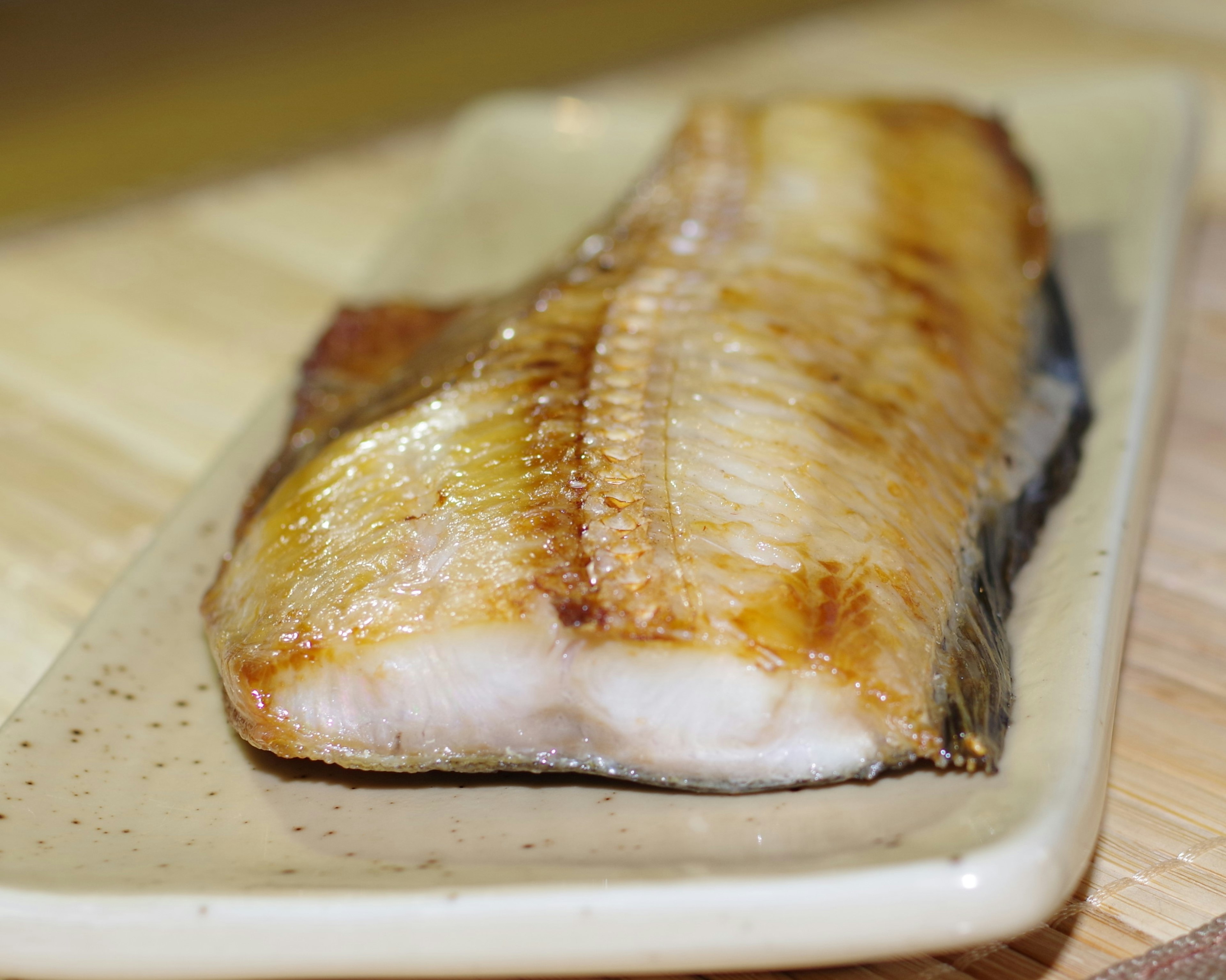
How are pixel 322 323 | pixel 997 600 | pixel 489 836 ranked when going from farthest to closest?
pixel 322 323
pixel 997 600
pixel 489 836

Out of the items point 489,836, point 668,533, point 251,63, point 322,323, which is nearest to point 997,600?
point 668,533

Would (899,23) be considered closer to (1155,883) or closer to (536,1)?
(536,1)

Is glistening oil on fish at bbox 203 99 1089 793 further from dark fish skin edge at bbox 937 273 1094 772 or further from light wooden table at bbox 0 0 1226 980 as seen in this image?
light wooden table at bbox 0 0 1226 980

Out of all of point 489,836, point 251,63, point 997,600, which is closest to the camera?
Result: point 489,836

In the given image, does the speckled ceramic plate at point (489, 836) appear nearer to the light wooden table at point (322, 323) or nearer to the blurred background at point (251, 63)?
the light wooden table at point (322, 323)

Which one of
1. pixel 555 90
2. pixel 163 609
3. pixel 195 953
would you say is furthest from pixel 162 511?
pixel 555 90

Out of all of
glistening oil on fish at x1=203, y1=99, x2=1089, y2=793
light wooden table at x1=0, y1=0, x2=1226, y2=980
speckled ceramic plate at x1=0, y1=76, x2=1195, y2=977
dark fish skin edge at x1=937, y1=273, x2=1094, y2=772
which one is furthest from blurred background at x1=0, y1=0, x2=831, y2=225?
speckled ceramic plate at x1=0, y1=76, x2=1195, y2=977

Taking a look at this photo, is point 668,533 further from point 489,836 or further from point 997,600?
point 997,600
